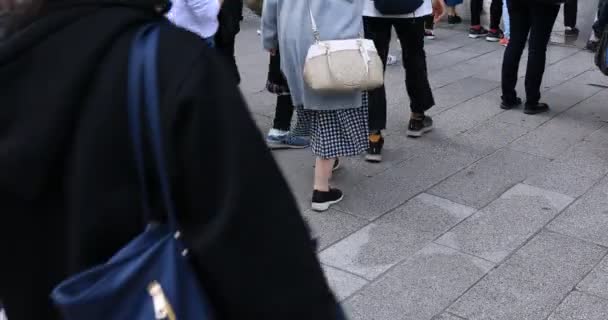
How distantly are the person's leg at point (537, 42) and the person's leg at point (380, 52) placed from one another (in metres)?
1.34

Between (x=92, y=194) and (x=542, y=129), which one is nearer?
(x=92, y=194)

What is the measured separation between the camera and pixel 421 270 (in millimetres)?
3564

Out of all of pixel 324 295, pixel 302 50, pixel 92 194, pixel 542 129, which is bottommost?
pixel 542 129

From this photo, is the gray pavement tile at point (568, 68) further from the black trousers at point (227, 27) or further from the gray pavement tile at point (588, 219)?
the black trousers at point (227, 27)

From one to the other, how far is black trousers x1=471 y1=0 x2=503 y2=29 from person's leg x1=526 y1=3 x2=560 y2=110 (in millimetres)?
2782

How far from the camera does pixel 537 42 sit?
5.73m

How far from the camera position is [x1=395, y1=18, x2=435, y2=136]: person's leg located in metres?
4.87

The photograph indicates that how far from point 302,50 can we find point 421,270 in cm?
122

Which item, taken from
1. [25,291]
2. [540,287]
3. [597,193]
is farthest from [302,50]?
[25,291]

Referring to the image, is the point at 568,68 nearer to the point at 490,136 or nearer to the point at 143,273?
the point at 490,136

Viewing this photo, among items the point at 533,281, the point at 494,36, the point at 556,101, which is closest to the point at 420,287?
the point at 533,281

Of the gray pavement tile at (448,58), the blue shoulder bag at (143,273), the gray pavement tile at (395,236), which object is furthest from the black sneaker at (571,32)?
the blue shoulder bag at (143,273)

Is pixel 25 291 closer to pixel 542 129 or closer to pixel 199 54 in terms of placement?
pixel 199 54

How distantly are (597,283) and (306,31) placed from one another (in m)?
1.77
